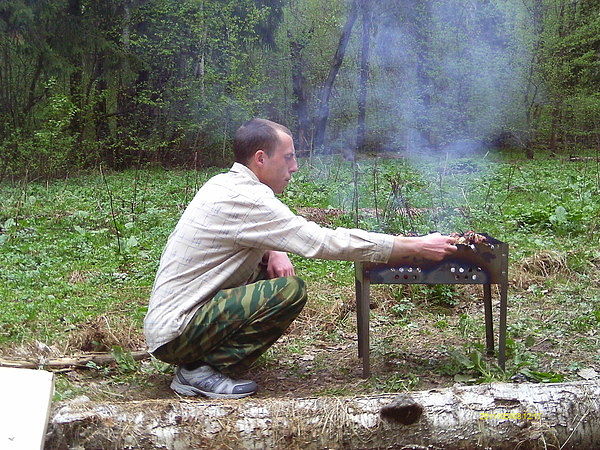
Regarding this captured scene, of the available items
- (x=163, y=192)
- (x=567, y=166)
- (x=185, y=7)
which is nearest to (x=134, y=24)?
(x=185, y=7)

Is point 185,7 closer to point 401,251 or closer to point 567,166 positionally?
point 567,166

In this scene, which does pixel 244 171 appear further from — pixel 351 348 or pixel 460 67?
pixel 460 67

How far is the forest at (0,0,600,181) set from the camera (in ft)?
57.7

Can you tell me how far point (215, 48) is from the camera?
67.7 feet

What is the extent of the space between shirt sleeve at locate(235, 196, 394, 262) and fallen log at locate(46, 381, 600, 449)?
2.39ft

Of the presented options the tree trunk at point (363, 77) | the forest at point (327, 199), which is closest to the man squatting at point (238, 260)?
the forest at point (327, 199)

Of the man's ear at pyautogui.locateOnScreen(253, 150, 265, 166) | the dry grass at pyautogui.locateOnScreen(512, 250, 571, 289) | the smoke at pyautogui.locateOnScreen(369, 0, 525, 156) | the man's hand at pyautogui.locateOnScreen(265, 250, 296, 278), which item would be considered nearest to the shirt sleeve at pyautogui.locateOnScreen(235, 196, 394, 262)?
the man's ear at pyautogui.locateOnScreen(253, 150, 265, 166)

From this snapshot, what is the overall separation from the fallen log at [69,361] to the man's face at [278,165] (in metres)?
1.32

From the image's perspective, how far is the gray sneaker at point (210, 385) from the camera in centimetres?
330

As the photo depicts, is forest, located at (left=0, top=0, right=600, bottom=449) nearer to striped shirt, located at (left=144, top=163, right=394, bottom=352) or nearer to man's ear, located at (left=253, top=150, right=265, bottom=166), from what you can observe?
striped shirt, located at (left=144, top=163, right=394, bottom=352)

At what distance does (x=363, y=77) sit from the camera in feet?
77.6

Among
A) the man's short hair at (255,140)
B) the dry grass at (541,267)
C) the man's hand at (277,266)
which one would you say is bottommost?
the dry grass at (541,267)

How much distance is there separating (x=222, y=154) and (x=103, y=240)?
12.2m

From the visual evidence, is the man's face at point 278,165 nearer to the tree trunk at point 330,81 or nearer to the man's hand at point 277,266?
the man's hand at point 277,266
